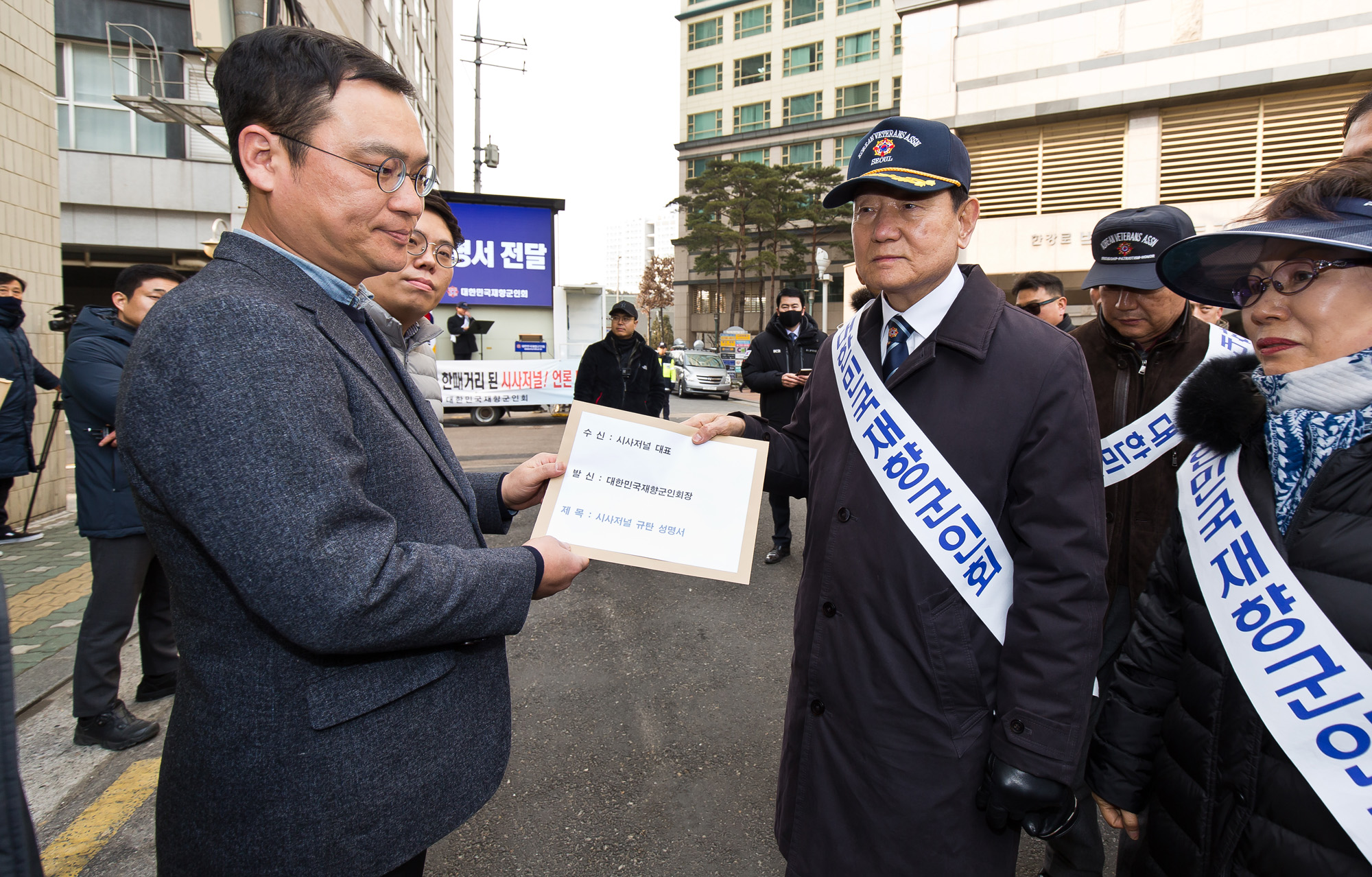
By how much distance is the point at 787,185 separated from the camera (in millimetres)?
48219

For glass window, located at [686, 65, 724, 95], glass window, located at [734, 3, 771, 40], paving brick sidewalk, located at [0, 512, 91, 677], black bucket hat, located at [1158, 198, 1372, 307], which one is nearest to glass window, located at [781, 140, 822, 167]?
glass window, located at [686, 65, 724, 95]

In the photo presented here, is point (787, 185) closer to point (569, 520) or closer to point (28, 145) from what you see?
point (28, 145)

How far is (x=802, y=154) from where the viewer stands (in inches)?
2072

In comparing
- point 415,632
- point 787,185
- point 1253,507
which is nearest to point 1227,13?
point 1253,507

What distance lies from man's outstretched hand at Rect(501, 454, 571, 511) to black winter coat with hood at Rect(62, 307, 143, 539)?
8.30 feet

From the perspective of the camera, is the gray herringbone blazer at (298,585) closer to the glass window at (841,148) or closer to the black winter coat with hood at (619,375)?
the black winter coat with hood at (619,375)

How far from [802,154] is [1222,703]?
56.2m

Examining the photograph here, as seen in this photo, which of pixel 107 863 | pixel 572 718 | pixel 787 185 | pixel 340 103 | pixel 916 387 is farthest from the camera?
pixel 787 185

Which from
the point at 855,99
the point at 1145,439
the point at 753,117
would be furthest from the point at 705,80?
the point at 1145,439

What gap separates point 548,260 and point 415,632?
17208mm

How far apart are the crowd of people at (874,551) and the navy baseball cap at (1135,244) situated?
54 centimetres

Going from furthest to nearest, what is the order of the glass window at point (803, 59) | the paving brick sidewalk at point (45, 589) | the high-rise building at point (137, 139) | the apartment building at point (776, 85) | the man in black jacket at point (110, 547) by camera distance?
1. the glass window at point (803, 59)
2. the apartment building at point (776, 85)
3. the high-rise building at point (137, 139)
4. the paving brick sidewalk at point (45, 589)
5. the man in black jacket at point (110, 547)

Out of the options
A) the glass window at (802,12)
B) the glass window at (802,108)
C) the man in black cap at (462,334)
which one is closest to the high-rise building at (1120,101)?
the man in black cap at (462,334)

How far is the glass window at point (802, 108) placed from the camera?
51438 mm
